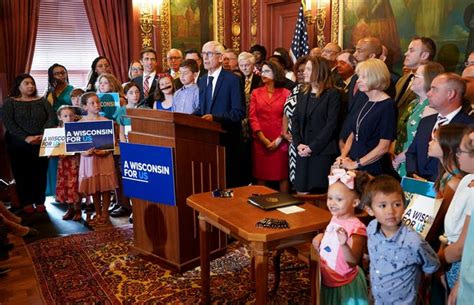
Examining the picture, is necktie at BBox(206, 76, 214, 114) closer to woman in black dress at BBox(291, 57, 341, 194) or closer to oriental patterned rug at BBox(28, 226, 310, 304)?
woman in black dress at BBox(291, 57, 341, 194)

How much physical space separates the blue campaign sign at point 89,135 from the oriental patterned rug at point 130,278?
1.01 metres

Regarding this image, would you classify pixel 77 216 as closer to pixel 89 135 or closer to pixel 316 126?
pixel 89 135

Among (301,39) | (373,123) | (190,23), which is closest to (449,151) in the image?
(373,123)

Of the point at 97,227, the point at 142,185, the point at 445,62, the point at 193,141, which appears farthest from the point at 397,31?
the point at 97,227

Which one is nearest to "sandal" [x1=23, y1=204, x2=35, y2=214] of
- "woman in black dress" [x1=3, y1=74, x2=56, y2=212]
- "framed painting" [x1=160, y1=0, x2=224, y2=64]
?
"woman in black dress" [x1=3, y1=74, x2=56, y2=212]

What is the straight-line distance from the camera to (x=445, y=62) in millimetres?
5074

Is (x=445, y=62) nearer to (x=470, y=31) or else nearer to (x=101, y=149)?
(x=470, y=31)

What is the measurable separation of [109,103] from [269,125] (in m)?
1.94

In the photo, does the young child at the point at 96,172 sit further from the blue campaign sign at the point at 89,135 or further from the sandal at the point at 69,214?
the sandal at the point at 69,214

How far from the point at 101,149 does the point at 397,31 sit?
12.5 feet

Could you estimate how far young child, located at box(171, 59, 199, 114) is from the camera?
4246 mm

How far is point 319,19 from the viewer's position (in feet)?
22.4

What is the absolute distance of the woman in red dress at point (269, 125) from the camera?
14.7 feet

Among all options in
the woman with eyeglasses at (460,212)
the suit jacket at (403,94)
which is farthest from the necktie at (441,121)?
the suit jacket at (403,94)
